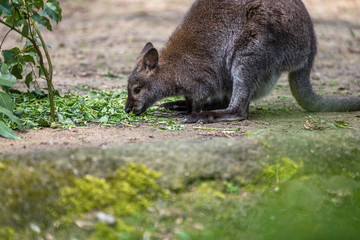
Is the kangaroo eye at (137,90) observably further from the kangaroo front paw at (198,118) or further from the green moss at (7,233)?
the green moss at (7,233)

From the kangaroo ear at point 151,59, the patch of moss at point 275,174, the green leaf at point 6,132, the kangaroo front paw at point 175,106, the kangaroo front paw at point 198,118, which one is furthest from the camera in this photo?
the kangaroo front paw at point 175,106

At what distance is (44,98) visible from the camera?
4.50 meters

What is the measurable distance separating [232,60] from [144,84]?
90 cm

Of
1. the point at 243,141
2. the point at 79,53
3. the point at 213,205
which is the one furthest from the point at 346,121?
the point at 79,53

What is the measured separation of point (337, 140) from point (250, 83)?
54.1 inches

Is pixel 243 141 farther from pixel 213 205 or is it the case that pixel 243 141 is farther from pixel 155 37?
pixel 155 37

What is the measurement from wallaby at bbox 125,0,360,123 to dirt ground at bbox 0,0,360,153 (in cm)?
25

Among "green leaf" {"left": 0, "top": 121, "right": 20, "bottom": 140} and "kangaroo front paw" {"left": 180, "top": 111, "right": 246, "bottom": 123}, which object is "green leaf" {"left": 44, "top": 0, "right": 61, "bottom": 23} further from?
"kangaroo front paw" {"left": 180, "top": 111, "right": 246, "bottom": 123}

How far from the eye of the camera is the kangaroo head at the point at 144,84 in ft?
15.2

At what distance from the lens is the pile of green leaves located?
3835 millimetres

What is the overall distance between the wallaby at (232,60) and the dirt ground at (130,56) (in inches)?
10.0

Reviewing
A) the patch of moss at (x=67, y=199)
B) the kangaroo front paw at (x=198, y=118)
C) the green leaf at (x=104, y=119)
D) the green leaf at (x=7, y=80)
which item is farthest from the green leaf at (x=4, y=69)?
the kangaroo front paw at (x=198, y=118)

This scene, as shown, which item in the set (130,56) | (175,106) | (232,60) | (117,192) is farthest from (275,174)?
(130,56)

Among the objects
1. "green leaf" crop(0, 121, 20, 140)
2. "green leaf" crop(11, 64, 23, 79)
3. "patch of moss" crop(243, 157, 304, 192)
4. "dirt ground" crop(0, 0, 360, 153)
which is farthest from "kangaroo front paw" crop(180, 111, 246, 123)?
"green leaf" crop(0, 121, 20, 140)
